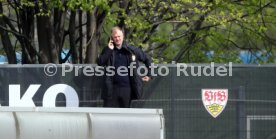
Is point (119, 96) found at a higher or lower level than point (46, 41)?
lower

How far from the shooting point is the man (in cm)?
1161

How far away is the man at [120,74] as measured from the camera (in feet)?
38.1

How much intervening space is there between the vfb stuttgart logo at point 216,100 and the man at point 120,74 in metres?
1.20

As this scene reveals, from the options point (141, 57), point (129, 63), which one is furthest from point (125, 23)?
point (129, 63)

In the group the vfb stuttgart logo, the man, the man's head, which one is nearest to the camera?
the man's head

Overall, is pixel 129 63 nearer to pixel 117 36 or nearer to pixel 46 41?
pixel 117 36

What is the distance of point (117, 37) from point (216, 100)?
2081mm

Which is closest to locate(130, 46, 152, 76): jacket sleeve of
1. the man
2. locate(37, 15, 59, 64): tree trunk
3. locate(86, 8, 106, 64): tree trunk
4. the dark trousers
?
the man

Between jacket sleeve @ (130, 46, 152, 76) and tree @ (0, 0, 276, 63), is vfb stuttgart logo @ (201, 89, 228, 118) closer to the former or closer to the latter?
jacket sleeve @ (130, 46, 152, 76)

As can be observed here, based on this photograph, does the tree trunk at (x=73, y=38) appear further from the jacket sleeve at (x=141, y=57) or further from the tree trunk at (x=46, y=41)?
the jacket sleeve at (x=141, y=57)

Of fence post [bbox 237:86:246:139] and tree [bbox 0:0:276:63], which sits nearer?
fence post [bbox 237:86:246:139]

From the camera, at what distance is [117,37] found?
Answer: 11.5 m

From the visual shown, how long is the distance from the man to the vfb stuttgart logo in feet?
3.95

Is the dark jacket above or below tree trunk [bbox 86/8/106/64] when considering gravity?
below
